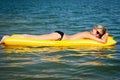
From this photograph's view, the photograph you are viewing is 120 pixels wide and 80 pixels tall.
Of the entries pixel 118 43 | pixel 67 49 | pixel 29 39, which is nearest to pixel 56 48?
pixel 67 49

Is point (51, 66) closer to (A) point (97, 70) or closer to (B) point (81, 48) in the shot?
(A) point (97, 70)

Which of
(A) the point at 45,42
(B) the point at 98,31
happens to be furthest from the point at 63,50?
(B) the point at 98,31

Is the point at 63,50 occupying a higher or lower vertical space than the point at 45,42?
lower

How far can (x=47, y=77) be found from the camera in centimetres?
620

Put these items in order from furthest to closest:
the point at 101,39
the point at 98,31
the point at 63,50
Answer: the point at 101,39
the point at 98,31
the point at 63,50

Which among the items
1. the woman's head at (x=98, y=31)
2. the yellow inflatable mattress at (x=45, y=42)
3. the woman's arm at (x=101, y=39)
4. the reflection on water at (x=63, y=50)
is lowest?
the reflection on water at (x=63, y=50)

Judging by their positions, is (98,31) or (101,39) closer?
(98,31)

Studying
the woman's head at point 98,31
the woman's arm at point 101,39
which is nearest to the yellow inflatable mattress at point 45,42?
the woman's arm at point 101,39

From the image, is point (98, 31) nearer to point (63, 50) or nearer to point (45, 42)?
point (63, 50)

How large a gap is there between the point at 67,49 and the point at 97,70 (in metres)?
2.36

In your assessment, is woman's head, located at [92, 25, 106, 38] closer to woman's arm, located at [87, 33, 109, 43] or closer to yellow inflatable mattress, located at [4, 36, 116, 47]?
woman's arm, located at [87, 33, 109, 43]

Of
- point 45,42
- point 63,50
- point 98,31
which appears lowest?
point 63,50

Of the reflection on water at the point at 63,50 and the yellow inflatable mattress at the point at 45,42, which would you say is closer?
the reflection on water at the point at 63,50

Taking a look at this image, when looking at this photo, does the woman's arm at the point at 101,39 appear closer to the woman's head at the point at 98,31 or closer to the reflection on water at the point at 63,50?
the woman's head at the point at 98,31
